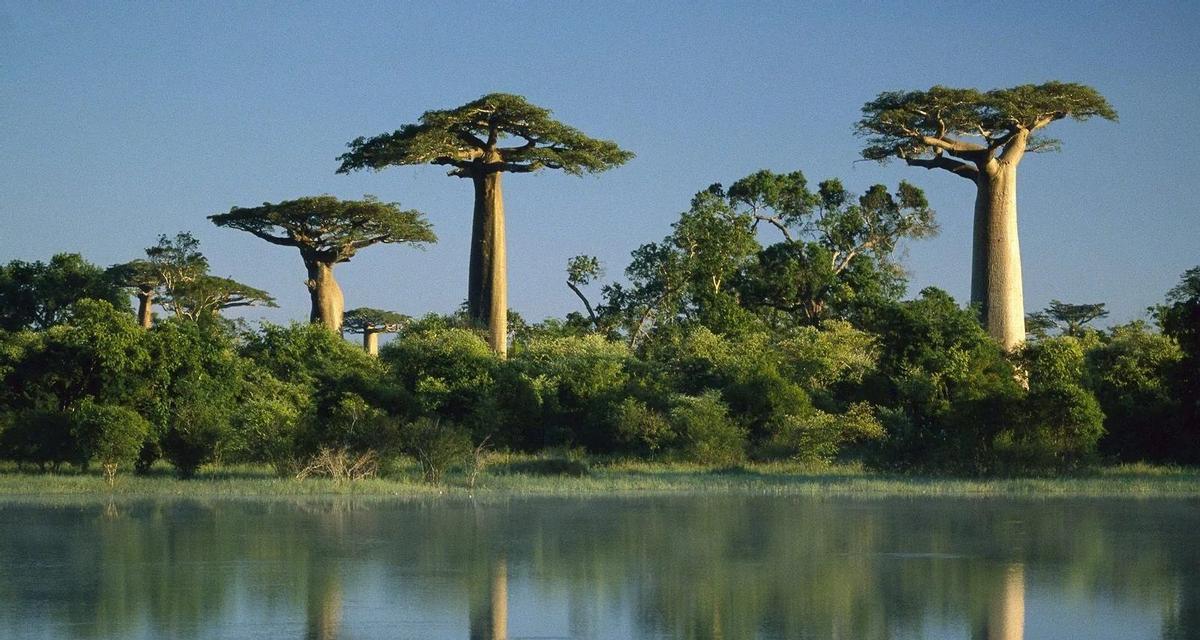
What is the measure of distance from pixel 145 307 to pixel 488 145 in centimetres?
1184

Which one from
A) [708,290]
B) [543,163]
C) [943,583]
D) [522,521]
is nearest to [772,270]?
[708,290]

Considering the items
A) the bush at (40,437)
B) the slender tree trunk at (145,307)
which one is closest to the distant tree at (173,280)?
the slender tree trunk at (145,307)

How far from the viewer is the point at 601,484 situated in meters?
21.7

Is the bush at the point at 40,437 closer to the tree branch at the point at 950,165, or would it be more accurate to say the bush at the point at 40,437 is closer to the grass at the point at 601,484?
the grass at the point at 601,484

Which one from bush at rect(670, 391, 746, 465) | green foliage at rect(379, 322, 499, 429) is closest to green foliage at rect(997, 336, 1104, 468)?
bush at rect(670, 391, 746, 465)

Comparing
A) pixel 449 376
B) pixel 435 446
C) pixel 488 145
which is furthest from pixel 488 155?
pixel 435 446

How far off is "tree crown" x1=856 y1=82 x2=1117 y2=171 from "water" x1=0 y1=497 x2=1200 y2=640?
1507 cm

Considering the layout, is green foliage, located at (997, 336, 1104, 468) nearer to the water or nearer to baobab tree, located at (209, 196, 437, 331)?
the water

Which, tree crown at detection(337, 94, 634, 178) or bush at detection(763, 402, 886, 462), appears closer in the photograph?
bush at detection(763, 402, 886, 462)

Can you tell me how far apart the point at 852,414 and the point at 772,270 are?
48.8 feet

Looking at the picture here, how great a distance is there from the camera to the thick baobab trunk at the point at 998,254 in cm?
3322

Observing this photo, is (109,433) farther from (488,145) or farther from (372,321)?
(372,321)

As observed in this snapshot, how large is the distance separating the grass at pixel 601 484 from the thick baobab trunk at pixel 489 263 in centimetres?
1186

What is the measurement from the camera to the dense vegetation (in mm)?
22969
